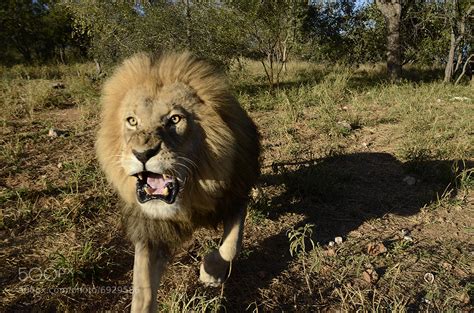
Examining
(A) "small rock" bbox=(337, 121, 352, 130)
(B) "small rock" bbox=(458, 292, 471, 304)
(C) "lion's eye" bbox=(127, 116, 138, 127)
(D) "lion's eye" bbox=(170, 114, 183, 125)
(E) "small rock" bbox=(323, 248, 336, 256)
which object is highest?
(D) "lion's eye" bbox=(170, 114, 183, 125)

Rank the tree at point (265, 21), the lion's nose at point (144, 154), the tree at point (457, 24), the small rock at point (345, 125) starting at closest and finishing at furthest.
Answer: the lion's nose at point (144, 154) < the small rock at point (345, 125) < the tree at point (265, 21) < the tree at point (457, 24)

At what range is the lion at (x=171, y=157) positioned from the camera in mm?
1719

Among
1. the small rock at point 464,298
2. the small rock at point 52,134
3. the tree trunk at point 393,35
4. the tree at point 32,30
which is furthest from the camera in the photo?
the tree at point 32,30

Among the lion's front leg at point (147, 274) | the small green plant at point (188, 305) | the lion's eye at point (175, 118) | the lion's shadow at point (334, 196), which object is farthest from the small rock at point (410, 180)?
the lion's eye at point (175, 118)

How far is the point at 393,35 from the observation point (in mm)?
9266

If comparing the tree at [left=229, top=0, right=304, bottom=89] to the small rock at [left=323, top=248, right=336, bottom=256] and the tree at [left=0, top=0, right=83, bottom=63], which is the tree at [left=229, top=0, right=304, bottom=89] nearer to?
the small rock at [left=323, top=248, right=336, bottom=256]

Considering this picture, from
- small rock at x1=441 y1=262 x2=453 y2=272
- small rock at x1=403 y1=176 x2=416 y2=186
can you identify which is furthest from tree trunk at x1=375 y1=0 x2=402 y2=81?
small rock at x1=441 y1=262 x2=453 y2=272

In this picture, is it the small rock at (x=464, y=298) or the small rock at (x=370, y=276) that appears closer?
the small rock at (x=464, y=298)

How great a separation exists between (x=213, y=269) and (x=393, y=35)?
894 cm

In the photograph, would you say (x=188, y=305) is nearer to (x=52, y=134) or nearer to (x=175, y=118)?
(x=175, y=118)

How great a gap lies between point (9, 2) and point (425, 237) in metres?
19.0

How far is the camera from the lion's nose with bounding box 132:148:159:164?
160 cm

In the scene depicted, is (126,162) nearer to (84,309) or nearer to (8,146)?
(84,309)

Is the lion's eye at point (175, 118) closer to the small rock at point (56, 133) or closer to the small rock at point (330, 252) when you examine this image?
the small rock at point (330, 252)
